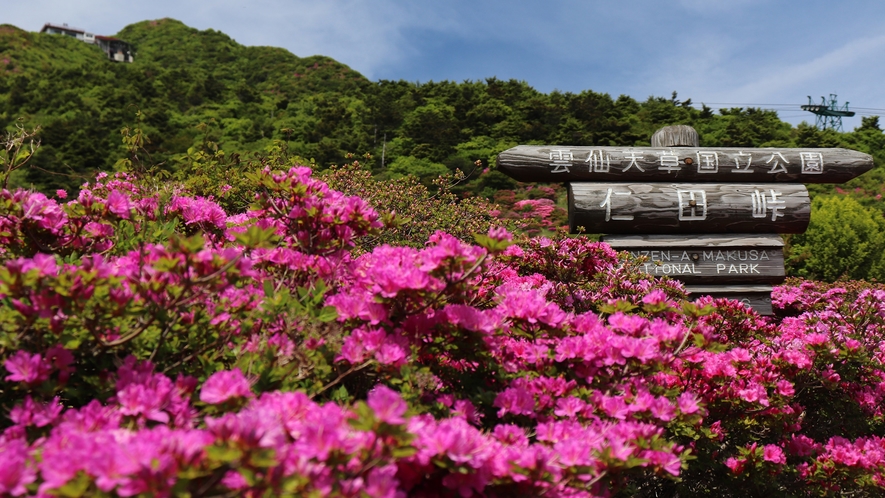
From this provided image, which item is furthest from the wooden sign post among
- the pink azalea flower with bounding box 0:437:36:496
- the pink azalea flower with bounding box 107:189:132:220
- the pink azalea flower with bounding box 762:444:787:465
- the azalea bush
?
the pink azalea flower with bounding box 0:437:36:496

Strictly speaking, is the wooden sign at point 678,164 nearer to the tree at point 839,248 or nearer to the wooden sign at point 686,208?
the wooden sign at point 686,208

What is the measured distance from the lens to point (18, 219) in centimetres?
162

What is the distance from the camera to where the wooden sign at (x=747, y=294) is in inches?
184

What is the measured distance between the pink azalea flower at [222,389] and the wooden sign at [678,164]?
145 inches

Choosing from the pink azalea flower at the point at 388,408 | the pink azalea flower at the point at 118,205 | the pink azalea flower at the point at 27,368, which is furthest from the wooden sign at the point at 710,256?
the pink azalea flower at the point at 27,368

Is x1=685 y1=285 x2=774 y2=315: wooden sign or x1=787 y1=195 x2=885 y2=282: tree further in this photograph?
x1=787 y1=195 x2=885 y2=282: tree

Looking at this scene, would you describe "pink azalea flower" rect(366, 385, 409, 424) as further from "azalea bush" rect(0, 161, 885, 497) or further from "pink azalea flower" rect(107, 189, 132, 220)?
"pink azalea flower" rect(107, 189, 132, 220)

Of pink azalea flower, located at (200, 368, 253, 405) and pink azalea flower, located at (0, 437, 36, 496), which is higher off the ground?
pink azalea flower, located at (200, 368, 253, 405)

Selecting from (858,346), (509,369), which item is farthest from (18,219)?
(858,346)

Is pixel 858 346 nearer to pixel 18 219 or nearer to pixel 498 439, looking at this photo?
pixel 498 439

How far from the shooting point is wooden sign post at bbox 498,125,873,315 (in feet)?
14.8

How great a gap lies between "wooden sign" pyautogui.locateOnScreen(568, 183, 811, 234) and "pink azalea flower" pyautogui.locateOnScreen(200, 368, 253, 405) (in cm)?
385

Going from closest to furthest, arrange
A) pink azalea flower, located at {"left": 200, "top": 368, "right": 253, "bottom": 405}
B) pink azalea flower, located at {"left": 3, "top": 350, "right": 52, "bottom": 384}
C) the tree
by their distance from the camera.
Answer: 1. pink azalea flower, located at {"left": 200, "top": 368, "right": 253, "bottom": 405}
2. pink azalea flower, located at {"left": 3, "top": 350, "right": 52, "bottom": 384}
3. the tree

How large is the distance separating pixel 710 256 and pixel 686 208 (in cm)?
50
